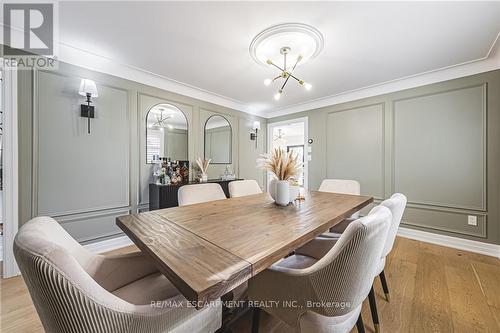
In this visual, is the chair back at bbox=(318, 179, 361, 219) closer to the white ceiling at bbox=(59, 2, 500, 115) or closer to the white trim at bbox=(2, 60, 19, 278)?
the white ceiling at bbox=(59, 2, 500, 115)

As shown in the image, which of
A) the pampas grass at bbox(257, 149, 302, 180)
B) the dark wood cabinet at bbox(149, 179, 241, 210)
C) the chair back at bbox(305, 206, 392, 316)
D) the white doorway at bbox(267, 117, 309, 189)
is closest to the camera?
the chair back at bbox(305, 206, 392, 316)

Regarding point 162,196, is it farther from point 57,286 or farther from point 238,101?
point 238,101

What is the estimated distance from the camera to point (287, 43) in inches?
76.1

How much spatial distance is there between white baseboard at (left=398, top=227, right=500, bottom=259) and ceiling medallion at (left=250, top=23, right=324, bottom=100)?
2672 millimetres

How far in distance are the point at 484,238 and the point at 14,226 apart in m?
5.16

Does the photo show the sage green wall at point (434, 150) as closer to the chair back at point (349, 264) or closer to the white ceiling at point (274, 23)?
the white ceiling at point (274, 23)

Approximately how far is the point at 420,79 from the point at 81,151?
14.9 ft

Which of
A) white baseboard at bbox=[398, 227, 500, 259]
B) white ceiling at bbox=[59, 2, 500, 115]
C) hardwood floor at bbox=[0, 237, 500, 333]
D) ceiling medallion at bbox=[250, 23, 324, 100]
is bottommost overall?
hardwood floor at bbox=[0, 237, 500, 333]

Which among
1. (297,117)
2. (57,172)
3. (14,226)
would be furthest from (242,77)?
(14,226)

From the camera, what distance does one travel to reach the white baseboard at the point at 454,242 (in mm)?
2311

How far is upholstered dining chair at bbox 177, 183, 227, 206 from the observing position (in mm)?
1820

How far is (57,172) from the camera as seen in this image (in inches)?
82.9

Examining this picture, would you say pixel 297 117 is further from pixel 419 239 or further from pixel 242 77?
pixel 419 239

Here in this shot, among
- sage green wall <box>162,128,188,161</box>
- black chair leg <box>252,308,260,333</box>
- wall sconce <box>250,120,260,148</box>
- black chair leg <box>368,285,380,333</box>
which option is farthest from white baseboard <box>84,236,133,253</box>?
wall sconce <box>250,120,260,148</box>
